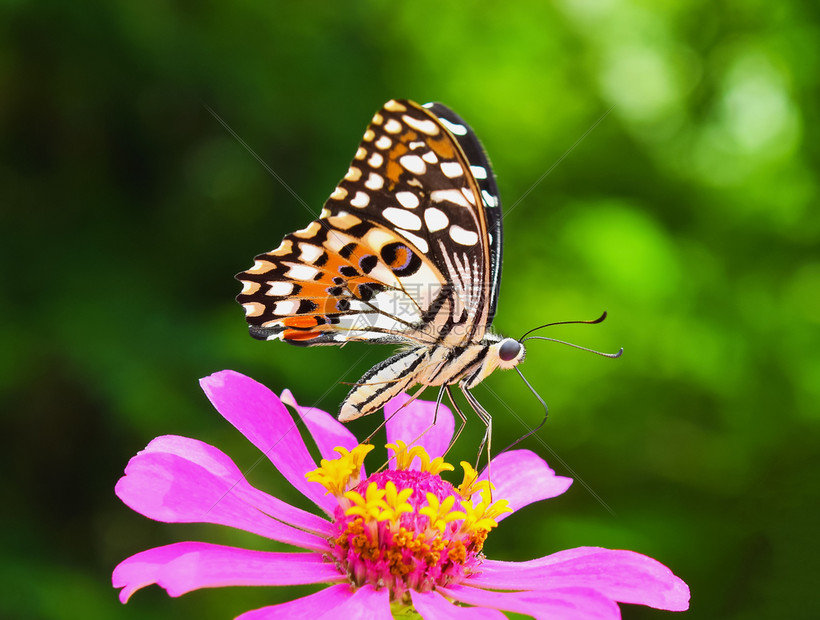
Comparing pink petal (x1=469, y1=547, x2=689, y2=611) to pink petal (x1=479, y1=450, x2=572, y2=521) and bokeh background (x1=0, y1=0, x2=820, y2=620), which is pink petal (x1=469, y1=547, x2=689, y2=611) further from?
bokeh background (x1=0, y1=0, x2=820, y2=620)

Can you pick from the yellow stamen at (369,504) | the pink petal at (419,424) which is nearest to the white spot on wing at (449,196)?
the pink petal at (419,424)

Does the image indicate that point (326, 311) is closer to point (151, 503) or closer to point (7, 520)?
point (151, 503)

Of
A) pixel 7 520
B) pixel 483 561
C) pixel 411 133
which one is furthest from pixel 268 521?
pixel 7 520

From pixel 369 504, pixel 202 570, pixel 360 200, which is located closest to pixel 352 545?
pixel 369 504

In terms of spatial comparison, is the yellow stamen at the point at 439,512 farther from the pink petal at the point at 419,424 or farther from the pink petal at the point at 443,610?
the pink petal at the point at 419,424

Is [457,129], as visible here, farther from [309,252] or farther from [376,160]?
[309,252]

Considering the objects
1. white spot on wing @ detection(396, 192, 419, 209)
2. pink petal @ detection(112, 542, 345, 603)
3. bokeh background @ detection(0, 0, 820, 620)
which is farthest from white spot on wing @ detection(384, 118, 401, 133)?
bokeh background @ detection(0, 0, 820, 620)
